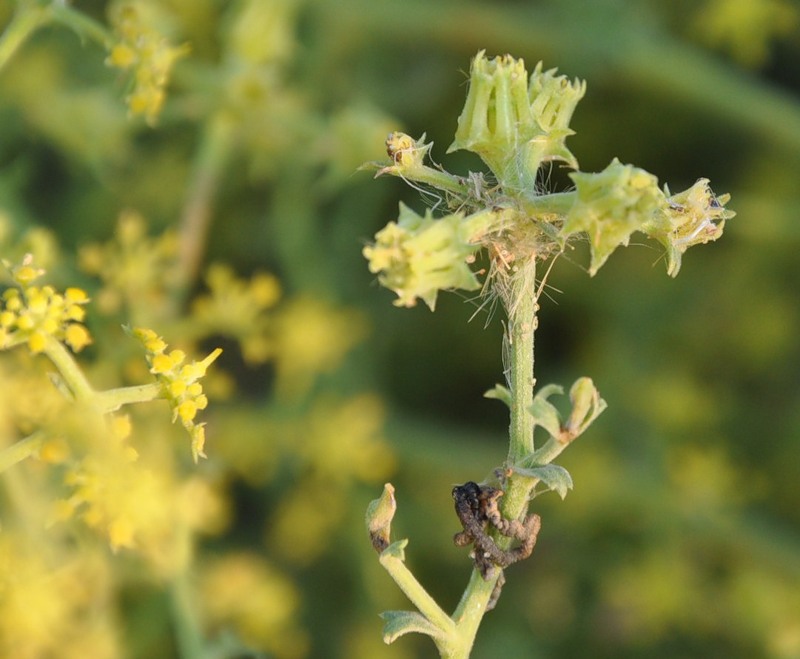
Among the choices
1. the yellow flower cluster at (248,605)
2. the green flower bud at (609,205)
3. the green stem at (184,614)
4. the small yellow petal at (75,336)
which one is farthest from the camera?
the yellow flower cluster at (248,605)

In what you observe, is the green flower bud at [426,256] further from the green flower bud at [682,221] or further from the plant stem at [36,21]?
the plant stem at [36,21]

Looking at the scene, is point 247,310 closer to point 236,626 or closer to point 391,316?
point 236,626

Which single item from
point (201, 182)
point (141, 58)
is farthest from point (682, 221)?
point (201, 182)

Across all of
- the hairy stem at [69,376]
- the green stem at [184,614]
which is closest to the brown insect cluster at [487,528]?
the hairy stem at [69,376]

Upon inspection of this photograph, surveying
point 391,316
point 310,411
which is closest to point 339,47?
point 391,316

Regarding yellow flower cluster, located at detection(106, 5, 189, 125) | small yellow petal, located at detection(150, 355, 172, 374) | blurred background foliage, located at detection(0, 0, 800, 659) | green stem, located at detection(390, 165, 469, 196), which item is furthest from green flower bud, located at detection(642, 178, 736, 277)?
blurred background foliage, located at detection(0, 0, 800, 659)

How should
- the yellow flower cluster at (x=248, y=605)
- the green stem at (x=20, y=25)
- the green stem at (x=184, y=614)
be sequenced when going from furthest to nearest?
1. the yellow flower cluster at (x=248, y=605)
2. the green stem at (x=184, y=614)
3. the green stem at (x=20, y=25)

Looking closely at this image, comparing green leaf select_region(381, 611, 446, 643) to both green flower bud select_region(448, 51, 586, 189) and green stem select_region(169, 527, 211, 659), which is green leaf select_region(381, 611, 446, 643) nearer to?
green flower bud select_region(448, 51, 586, 189)

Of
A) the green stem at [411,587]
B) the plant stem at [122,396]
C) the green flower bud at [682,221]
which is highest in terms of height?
the green flower bud at [682,221]
